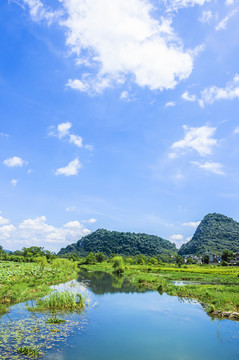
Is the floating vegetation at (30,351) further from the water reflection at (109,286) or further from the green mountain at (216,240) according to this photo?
the green mountain at (216,240)

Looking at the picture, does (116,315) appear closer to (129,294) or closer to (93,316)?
(93,316)

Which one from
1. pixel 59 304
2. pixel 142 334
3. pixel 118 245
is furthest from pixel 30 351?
pixel 118 245

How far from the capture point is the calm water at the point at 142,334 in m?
13.8

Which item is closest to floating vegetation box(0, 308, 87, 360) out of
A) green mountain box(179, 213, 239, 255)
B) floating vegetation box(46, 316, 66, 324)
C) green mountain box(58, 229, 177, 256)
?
floating vegetation box(46, 316, 66, 324)

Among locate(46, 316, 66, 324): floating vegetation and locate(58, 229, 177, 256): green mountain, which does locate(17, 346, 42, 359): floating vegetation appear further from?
locate(58, 229, 177, 256): green mountain

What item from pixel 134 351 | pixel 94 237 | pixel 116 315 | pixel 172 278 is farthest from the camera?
pixel 94 237

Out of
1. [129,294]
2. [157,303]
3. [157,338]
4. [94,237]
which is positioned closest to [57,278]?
[129,294]

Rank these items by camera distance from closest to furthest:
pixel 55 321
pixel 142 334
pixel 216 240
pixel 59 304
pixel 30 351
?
pixel 30 351, pixel 142 334, pixel 55 321, pixel 59 304, pixel 216 240

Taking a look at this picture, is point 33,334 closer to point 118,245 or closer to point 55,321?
point 55,321

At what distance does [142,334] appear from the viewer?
56.9 feet

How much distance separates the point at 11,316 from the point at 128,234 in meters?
182

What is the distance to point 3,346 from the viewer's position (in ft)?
43.1

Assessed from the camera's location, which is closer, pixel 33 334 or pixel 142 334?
pixel 33 334

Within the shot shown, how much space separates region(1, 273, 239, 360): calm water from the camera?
542 inches
